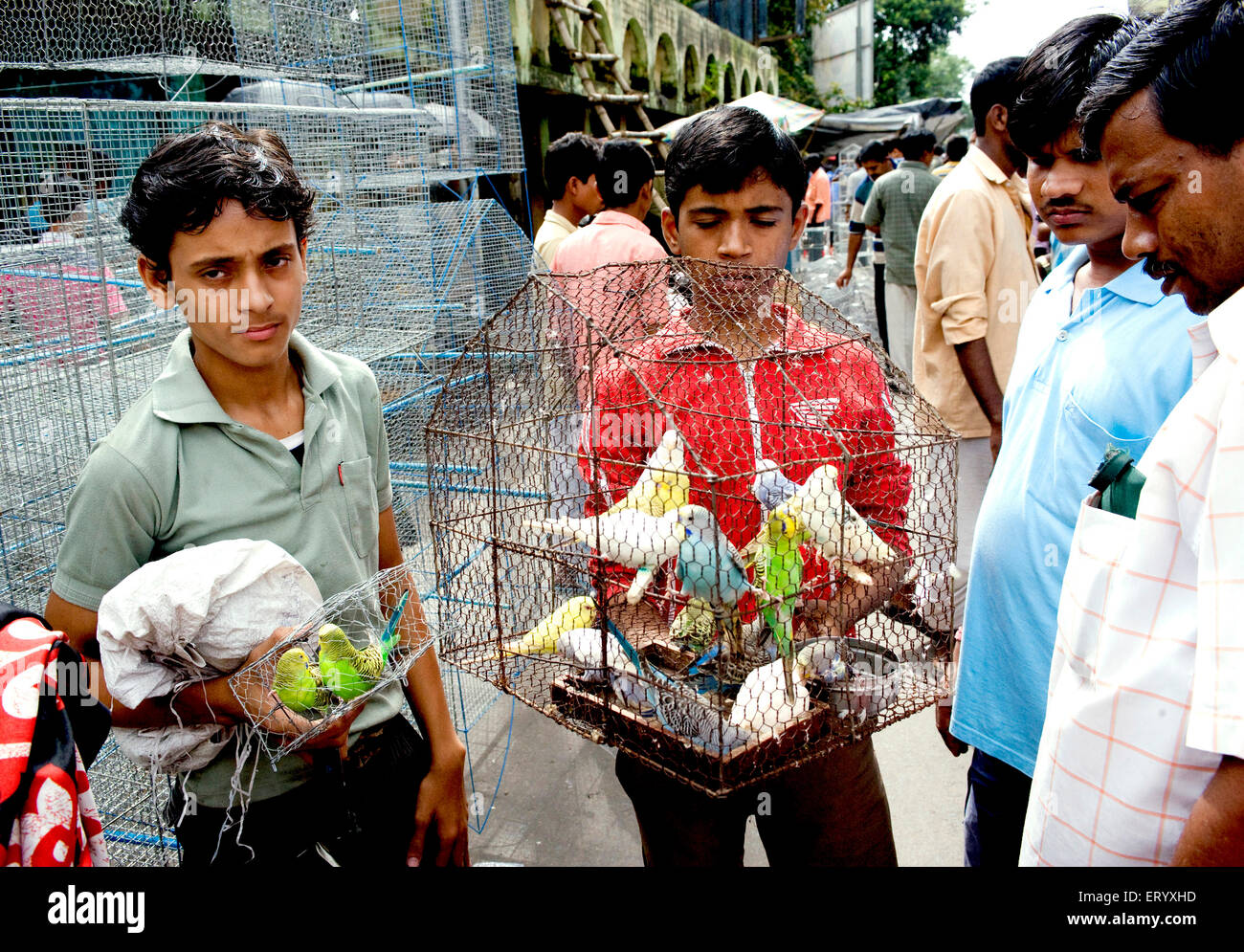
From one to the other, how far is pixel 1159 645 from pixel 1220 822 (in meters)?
0.17

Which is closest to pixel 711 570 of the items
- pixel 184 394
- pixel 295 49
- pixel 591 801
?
pixel 184 394

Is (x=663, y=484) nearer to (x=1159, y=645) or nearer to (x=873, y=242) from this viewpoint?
(x=1159, y=645)

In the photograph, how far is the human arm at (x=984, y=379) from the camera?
292 centimetres

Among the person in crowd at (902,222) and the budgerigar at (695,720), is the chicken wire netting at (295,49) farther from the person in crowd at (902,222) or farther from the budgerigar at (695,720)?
the budgerigar at (695,720)

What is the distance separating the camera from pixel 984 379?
2936 millimetres

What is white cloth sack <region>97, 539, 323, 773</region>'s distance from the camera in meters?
1.12

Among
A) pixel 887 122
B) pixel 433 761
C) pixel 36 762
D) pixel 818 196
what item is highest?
pixel 887 122

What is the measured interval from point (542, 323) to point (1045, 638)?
1.27 meters

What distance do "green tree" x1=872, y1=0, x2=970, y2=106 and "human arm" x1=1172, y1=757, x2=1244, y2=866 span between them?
36.1 metres

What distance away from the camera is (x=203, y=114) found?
3.17 meters

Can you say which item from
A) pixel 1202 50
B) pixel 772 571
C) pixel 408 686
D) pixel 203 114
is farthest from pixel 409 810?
pixel 203 114

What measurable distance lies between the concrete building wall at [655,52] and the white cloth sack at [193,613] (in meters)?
7.98

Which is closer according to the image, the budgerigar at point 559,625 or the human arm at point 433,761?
the budgerigar at point 559,625

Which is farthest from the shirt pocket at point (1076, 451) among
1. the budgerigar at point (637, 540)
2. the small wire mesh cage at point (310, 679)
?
the small wire mesh cage at point (310, 679)
